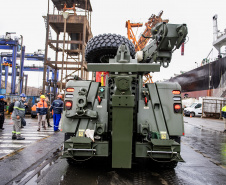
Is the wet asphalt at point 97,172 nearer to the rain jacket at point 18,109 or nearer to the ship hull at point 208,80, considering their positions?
the rain jacket at point 18,109

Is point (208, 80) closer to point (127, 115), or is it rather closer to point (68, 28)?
point (68, 28)

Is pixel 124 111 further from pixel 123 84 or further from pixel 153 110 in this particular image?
pixel 153 110

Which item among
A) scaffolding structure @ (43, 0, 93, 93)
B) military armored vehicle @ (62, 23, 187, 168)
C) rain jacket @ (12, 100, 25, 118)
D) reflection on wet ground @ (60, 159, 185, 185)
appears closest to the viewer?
military armored vehicle @ (62, 23, 187, 168)

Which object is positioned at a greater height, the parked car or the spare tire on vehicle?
the spare tire on vehicle

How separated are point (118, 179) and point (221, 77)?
112ft

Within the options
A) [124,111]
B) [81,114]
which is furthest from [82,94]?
[124,111]

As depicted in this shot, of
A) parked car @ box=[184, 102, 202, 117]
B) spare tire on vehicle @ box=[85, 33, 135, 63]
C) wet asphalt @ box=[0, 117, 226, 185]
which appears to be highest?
spare tire on vehicle @ box=[85, 33, 135, 63]

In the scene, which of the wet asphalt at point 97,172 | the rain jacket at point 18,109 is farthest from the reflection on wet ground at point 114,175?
the rain jacket at point 18,109

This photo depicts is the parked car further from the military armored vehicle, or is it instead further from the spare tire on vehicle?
the military armored vehicle

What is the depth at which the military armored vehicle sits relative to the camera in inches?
133

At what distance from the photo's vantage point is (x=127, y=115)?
3.35 metres

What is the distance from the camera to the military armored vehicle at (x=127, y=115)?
11.1ft

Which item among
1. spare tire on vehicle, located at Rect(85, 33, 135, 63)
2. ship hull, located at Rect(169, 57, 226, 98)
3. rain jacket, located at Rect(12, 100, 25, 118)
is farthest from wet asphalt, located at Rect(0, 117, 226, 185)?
ship hull, located at Rect(169, 57, 226, 98)

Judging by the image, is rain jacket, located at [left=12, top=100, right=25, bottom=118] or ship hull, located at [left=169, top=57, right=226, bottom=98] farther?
ship hull, located at [left=169, top=57, right=226, bottom=98]
